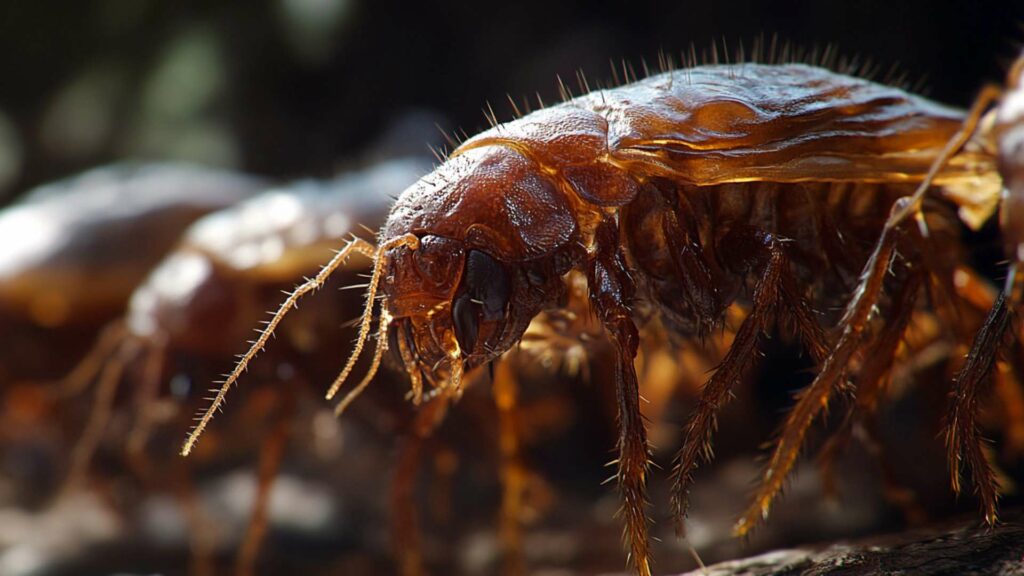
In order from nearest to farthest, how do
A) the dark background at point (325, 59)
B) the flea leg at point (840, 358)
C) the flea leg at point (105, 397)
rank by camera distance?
the flea leg at point (840, 358) < the flea leg at point (105, 397) < the dark background at point (325, 59)

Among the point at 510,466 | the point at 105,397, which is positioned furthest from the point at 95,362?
the point at 510,466

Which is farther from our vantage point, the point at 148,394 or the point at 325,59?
the point at 325,59

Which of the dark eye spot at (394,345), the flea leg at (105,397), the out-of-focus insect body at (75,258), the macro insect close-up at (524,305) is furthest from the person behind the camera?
the out-of-focus insect body at (75,258)

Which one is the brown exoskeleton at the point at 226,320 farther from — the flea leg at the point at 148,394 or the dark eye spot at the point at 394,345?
the dark eye spot at the point at 394,345

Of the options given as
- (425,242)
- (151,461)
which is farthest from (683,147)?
(151,461)

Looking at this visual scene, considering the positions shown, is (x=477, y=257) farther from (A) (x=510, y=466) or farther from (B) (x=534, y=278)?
(A) (x=510, y=466)

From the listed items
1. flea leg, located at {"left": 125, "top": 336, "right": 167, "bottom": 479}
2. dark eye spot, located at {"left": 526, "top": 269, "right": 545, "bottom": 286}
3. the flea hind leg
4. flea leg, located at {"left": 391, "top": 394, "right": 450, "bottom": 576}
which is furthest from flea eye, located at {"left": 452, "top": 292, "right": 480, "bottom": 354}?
flea leg, located at {"left": 125, "top": 336, "right": 167, "bottom": 479}

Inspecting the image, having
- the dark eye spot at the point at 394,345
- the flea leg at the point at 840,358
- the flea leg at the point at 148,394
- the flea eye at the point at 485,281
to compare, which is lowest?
the flea leg at the point at 148,394

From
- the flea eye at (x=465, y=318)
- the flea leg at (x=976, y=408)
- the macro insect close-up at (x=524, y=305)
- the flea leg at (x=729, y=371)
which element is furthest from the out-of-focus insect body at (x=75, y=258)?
the flea leg at (x=976, y=408)
